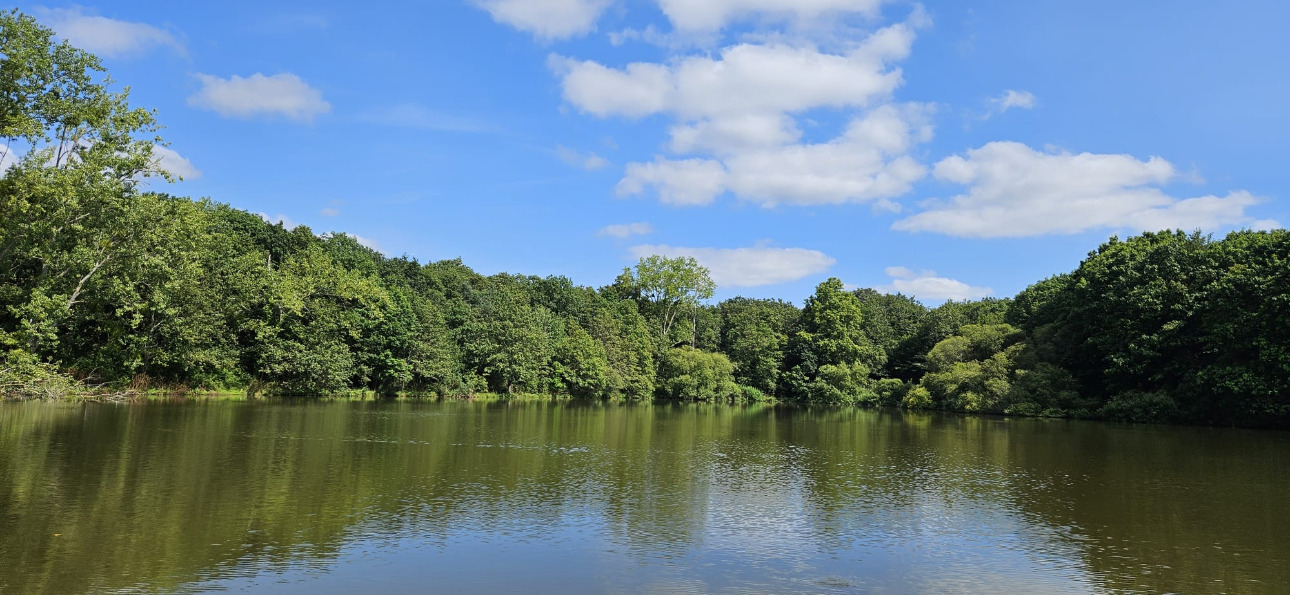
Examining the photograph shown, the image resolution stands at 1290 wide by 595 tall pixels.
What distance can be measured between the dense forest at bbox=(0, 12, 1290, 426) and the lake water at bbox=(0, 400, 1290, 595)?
501 inches

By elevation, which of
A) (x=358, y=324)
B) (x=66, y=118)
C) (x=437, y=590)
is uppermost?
(x=66, y=118)

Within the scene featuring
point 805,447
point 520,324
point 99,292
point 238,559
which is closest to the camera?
point 238,559

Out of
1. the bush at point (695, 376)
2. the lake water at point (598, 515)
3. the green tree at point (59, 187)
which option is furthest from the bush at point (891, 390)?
the green tree at point (59, 187)

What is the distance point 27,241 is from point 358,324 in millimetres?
26252

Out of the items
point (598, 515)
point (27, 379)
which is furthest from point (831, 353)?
point (598, 515)

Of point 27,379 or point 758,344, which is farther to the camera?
point 758,344

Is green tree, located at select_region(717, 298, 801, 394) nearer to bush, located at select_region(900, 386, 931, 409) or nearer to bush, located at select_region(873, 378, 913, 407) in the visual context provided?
bush, located at select_region(873, 378, 913, 407)

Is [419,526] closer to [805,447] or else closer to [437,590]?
[437,590]

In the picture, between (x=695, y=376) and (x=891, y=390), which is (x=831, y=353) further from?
(x=695, y=376)

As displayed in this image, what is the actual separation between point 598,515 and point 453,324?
196 ft

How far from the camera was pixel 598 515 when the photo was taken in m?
14.4

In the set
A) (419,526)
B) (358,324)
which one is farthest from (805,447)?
(358,324)

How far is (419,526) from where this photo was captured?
42.0 ft

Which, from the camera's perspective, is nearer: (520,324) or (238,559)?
(238,559)
